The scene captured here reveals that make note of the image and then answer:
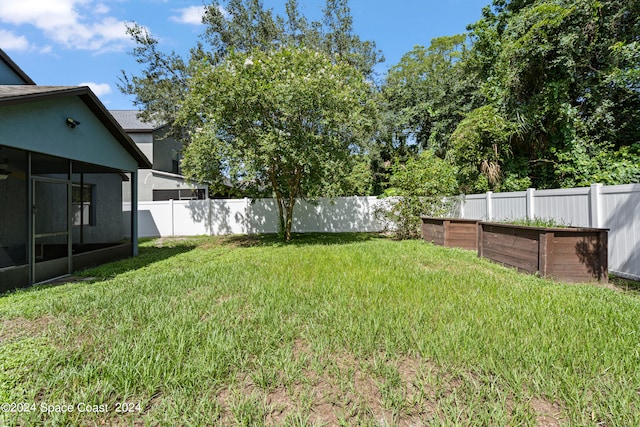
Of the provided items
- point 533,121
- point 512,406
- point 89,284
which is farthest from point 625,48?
point 89,284

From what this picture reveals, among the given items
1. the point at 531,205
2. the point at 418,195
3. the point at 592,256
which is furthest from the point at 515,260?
the point at 418,195

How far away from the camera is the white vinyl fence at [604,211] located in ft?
15.4

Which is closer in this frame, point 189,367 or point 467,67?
point 189,367

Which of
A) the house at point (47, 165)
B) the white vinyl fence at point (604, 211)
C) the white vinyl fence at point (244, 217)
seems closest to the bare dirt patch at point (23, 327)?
the house at point (47, 165)

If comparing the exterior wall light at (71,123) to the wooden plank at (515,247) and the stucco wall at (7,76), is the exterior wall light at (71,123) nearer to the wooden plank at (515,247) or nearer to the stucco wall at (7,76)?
the stucco wall at (7,76)

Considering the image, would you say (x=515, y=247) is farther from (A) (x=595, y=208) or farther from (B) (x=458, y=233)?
(B) (x=458, y=233)

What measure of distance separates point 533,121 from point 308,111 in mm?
7016

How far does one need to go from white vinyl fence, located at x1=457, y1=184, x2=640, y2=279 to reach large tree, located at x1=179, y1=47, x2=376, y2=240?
200 inches

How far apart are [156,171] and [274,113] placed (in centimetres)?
961

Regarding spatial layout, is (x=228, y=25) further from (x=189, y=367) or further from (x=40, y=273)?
(x=189, y=367)

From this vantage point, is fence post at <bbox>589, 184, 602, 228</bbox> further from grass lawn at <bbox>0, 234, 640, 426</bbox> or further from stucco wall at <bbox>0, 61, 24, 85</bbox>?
stucco wall at <bbox>0, 61, 24, 85</bbox>

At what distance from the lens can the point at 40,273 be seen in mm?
5586

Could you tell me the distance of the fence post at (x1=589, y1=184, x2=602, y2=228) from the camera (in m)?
5.26

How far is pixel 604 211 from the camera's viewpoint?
5191 mm
